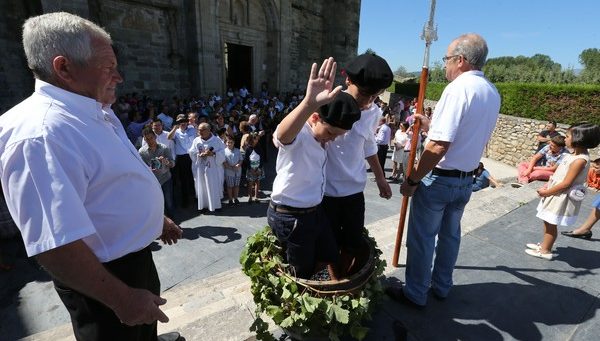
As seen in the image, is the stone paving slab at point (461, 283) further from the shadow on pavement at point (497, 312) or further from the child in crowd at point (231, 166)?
the child in crowd at point (231, 166)

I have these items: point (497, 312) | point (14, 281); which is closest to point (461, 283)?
point (497, 312)

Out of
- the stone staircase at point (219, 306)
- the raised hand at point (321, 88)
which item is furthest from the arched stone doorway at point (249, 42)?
the raised hand at point (321, 88)

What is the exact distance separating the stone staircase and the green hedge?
12107mm

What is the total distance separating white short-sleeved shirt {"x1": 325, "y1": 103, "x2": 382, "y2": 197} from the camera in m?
2.28

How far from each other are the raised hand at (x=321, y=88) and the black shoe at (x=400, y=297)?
1854 mm

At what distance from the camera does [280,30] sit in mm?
17047

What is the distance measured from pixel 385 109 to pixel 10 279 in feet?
45.3

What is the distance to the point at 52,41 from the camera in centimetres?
125

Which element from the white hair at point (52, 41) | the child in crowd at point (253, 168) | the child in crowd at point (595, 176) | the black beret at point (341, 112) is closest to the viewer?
the white hair at point (52, 41)

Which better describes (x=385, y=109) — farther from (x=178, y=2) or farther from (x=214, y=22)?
(x=178, y=2)

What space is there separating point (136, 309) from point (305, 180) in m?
1.10

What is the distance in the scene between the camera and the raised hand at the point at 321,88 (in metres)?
1.59

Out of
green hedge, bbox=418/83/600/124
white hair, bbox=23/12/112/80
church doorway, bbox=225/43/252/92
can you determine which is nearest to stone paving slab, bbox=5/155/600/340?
white hair, bbox=23/12/112/80

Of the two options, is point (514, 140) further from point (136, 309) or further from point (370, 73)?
point (136, 309)
